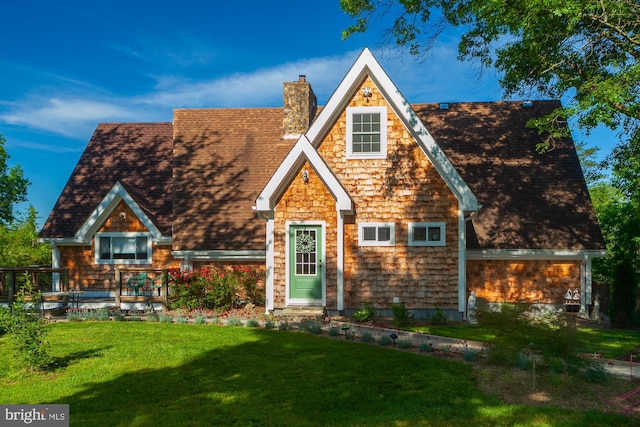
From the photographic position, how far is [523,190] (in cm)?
1922

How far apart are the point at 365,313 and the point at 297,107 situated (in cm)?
942

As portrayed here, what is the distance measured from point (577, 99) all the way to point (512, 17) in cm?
290

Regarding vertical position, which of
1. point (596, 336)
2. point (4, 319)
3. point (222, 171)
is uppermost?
point (222, 171)

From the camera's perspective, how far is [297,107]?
20.8 meters

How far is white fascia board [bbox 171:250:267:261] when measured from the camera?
17.9m

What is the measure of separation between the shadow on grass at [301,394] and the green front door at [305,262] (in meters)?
4.88

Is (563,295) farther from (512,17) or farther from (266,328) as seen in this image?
(266,328)

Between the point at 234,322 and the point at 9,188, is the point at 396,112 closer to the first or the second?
the point at 234,322

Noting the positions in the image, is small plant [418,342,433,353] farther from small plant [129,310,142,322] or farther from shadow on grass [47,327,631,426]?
small plant [129,310,142,322]

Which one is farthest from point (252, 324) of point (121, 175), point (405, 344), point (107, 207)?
point (121, 175)

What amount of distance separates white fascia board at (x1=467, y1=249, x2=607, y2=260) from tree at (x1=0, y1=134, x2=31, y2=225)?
27.9 m

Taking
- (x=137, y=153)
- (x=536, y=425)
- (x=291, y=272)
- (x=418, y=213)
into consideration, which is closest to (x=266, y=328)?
(x=291, y=272)

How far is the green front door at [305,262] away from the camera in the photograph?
52.1 ft

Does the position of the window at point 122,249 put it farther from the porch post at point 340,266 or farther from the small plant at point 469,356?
the small plant at point 469,356
